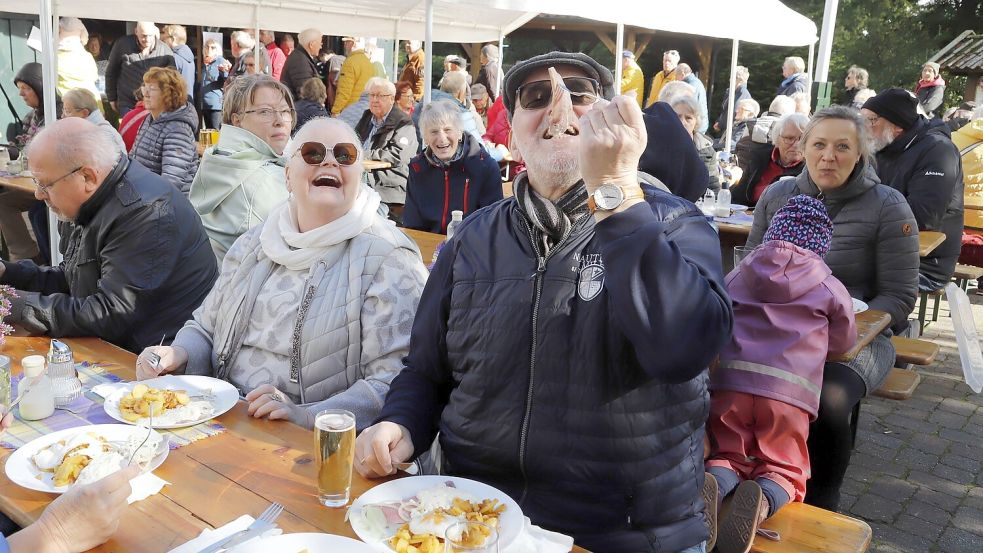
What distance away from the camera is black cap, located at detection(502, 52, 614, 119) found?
6.59ft

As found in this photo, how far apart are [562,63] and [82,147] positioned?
1.98 m

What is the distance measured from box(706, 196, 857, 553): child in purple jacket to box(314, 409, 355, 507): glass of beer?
136cm

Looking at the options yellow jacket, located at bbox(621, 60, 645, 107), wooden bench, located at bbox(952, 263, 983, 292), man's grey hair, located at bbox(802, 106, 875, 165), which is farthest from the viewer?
yellow jacket, located at bbox(621, 60, 645, 107)

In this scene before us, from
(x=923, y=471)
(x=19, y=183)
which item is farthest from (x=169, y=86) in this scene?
(x=923, y=471)

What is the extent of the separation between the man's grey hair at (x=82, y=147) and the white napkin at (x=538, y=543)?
7.68 ft

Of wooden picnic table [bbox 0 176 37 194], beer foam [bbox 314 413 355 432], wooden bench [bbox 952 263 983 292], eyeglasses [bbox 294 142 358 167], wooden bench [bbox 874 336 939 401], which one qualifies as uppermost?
eyeglasses [bbox 294 142 358 167]

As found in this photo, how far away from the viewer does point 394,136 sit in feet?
26.2

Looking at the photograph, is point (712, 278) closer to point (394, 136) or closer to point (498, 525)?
point (498, 525)

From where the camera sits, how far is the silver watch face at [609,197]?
5.18 ft

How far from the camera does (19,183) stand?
20.7ft

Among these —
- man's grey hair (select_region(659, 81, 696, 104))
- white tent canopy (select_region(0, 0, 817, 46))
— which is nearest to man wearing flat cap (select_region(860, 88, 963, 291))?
white tent canopy (select_region(0, 0, 817, 46))

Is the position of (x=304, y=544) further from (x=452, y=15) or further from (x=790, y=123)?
(x=452, y=15)

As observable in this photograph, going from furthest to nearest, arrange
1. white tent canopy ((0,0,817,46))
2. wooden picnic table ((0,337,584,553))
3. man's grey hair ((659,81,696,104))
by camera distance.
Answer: man's grey hair ((659,81,696,104)) < white tent canopy ((0,0,817,46)) < wooden picnic table ((0,337,584,553))

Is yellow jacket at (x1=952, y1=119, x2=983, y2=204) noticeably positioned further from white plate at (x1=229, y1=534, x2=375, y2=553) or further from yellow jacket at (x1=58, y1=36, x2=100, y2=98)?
yellow jacket at (x1=58, y1=36, x2=100, y2=98)
